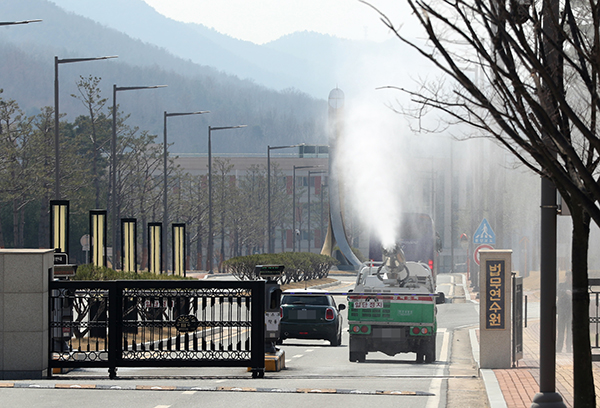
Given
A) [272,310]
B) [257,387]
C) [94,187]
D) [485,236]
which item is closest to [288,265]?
[485,236]

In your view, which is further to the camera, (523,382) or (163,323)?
(163,323)

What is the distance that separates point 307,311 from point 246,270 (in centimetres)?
2073

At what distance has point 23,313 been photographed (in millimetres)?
12781

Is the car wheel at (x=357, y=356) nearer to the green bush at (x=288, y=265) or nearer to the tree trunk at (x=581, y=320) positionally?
the tree trunk at (x=581, y=320)

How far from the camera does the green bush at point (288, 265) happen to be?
132ft

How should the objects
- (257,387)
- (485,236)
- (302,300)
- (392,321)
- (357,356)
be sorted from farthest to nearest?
1. (485,236)
2. (302,300)
3. (357,356)
4. (392,321)
5. (257,387)

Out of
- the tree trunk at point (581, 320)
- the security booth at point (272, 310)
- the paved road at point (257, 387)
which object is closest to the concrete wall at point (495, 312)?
the paved road at point (257, 387)

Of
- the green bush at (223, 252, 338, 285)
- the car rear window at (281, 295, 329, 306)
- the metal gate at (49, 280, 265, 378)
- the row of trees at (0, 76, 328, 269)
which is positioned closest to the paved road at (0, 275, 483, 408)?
the metal gate at (49, 280, 265, 378)

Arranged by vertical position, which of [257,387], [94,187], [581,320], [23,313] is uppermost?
[94,187]

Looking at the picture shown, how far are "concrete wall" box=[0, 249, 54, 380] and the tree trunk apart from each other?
7.96 metres

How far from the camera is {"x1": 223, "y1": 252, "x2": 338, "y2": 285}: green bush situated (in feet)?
132

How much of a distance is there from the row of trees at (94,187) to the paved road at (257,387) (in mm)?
36428

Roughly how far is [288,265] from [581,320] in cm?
3873

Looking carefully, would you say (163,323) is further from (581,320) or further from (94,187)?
(94,187)
